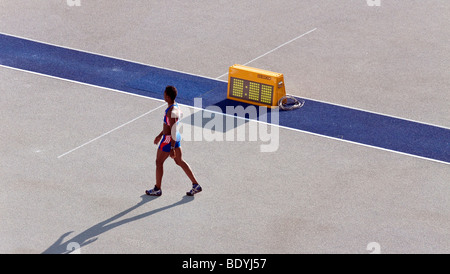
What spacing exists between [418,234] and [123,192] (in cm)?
491

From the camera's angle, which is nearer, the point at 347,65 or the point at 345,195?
the point at 345,195

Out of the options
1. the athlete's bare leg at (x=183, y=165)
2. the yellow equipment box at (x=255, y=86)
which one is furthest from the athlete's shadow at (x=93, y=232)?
the yellow equipment box at (x=255, y=86)

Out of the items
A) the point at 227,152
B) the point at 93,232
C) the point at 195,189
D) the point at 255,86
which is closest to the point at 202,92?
the point at 255,86

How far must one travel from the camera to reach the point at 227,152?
15.7 meters

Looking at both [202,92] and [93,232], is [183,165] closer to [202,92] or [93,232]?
[93,232]

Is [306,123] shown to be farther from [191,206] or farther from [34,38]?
[34,38]

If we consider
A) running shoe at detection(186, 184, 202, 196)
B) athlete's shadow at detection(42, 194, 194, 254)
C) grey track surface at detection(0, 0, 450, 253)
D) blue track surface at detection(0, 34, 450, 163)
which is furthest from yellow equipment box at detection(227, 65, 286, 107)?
athlete's shadow at detection(42, 194, 194, 254)

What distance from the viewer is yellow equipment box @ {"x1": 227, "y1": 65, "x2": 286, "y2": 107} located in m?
17.6

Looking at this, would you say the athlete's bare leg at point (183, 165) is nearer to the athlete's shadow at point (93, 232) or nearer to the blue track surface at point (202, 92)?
the athlete's shadow at point (93, 232)

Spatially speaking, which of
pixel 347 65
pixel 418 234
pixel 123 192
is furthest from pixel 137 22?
pixel 418 234

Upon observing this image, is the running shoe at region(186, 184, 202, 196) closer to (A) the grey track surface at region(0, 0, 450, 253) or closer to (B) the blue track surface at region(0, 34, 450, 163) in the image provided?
(A) the grey track surface at region(0, 0, 450, 253)

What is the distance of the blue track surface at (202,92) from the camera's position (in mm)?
16156

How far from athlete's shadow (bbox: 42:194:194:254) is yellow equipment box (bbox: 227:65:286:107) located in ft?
14.3

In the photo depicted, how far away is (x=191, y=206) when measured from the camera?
45.4 ft
